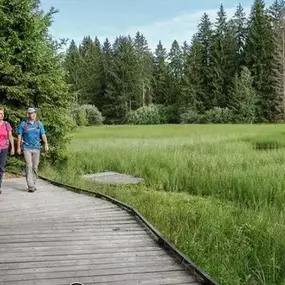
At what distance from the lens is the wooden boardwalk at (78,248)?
451 centimetres

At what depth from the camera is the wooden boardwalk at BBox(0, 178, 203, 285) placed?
451 centimetres

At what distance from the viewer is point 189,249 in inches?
237

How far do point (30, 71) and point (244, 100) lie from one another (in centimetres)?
4524

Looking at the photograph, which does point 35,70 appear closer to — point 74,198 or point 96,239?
point 74,198

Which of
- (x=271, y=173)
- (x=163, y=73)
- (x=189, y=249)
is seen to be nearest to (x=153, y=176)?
(x=271, y=173)

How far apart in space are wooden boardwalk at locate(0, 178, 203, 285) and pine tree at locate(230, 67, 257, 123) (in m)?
49.4

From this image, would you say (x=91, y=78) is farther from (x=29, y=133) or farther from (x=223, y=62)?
(x=29, y=133)

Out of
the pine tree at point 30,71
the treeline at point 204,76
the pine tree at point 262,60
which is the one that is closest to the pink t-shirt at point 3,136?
the pine tree at point 30,71

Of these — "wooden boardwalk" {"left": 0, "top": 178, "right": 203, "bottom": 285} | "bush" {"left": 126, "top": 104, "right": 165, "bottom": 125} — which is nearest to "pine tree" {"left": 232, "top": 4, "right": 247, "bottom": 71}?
"bush" {"left": 126, "top": 104, "right": 165, "bottom": 125}

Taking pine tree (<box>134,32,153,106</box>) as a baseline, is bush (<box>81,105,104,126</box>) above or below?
below

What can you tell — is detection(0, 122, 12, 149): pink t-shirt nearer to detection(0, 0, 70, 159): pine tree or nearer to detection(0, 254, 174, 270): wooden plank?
detection(0, 0, 70, 159): pine tree

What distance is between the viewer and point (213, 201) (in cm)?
1035

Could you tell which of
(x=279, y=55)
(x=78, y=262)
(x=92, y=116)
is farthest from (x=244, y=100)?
(x=78, y=262)

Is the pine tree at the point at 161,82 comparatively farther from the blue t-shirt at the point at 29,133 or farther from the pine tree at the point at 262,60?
the blue t-shirt at the point at 29,133
